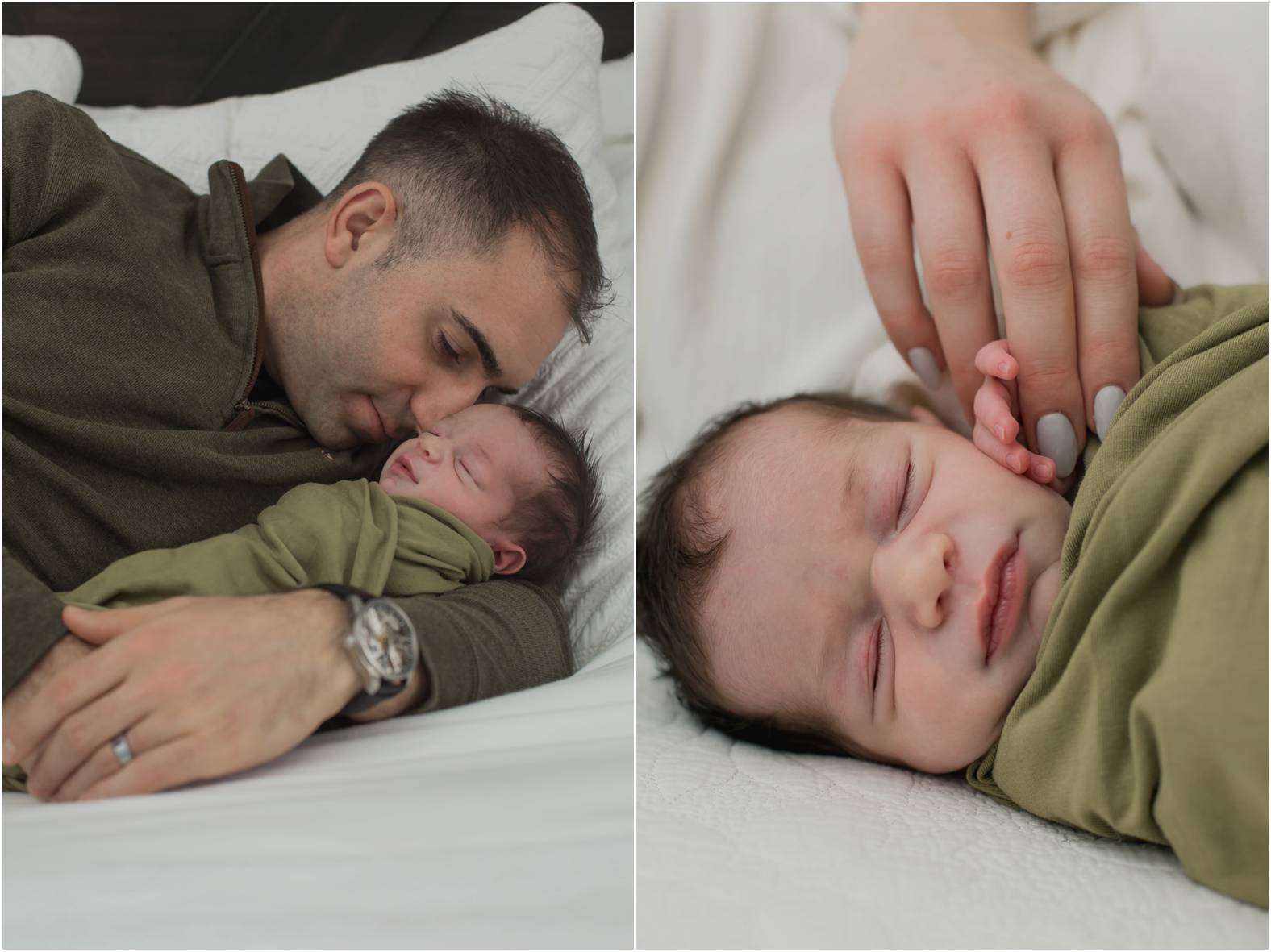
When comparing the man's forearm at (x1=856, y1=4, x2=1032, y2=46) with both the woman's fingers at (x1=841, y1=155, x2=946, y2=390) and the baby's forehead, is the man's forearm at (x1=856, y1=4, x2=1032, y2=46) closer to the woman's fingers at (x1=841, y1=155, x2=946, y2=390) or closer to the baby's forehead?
the woman's fingers at (x1=841, y1=155, x2=946, y2=390)

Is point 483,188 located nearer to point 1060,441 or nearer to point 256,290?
point 256,290

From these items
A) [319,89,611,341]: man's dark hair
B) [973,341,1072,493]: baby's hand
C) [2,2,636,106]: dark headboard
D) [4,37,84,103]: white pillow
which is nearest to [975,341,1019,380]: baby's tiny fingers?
[973,341,1072,493]: baby's hand

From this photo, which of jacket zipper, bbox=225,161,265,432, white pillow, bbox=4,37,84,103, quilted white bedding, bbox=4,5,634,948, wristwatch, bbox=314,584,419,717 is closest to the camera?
quilted white bedding, bbox=4,5,634,948

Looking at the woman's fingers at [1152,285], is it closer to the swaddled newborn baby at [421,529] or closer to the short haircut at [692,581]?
the short haircut at [692,581]

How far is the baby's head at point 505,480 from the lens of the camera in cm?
55

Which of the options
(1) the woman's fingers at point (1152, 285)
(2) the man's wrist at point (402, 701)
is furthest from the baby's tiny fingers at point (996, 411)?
(2) the man's wrist at point (402, 701)

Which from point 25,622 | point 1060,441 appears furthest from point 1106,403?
point 25,622

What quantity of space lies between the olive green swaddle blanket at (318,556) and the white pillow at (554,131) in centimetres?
9

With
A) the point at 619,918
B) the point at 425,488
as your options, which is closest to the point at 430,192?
the point at 425,488

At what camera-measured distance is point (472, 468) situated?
557 millimetres

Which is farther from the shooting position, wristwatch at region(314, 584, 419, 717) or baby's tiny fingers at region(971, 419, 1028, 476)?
baby's tiny fingers at region(971, 419, 1028, 476)

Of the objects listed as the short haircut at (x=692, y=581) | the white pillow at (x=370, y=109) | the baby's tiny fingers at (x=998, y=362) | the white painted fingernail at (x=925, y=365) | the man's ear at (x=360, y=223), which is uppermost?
the white pillow at (x=370, y=109)

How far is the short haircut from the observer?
2.08ft

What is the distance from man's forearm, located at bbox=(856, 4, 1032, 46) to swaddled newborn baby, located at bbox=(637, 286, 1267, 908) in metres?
0.28
